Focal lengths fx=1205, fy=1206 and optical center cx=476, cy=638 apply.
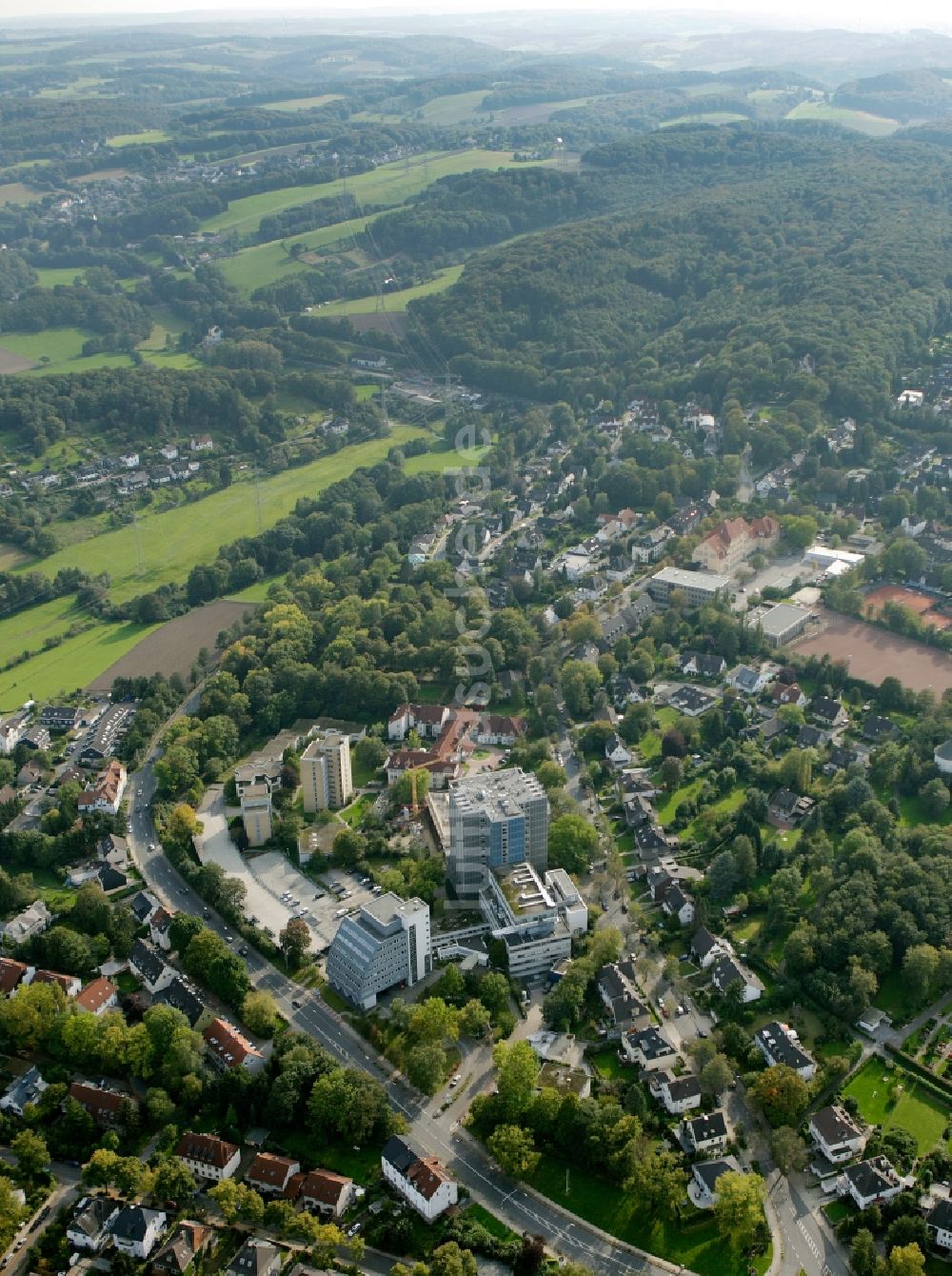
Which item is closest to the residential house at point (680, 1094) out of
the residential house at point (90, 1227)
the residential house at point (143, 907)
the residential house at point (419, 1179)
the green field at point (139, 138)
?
the residential house at point (419, 1179)

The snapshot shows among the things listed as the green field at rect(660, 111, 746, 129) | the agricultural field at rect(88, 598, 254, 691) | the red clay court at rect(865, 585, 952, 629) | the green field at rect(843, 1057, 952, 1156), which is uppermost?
the green field at rect(660, 111, 746, 129)

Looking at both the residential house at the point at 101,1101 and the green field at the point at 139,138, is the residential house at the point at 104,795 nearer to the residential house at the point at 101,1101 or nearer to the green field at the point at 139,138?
the residential house at the point at 101,1101

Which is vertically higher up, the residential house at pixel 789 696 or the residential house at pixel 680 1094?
the residential house at pixel 789 696

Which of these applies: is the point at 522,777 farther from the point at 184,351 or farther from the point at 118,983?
the point at 184,351

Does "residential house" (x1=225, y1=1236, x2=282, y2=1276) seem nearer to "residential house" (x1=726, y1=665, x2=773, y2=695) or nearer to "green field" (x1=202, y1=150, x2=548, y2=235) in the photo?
"residential house" (x1=726, y1=665, x2=773, y2=695)

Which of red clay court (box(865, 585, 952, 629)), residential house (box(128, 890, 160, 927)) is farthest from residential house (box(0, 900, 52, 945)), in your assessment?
red clay court (box(865, 585, 952, 629))

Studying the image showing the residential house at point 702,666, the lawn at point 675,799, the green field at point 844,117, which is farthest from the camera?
the green field at point 844,117
